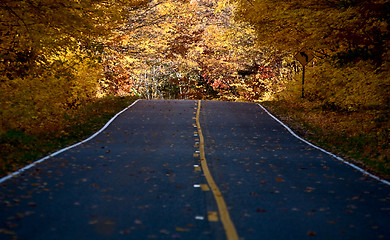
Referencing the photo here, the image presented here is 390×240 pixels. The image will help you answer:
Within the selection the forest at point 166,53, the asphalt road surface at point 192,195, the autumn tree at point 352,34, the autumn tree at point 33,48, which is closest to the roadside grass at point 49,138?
the forest at point 166,53

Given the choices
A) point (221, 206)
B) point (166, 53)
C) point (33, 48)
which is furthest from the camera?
point (166, 53)

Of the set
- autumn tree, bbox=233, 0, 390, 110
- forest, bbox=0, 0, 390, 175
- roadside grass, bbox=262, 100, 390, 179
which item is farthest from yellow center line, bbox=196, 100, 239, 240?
autumn tree, bbox=233, 0, 390, 110

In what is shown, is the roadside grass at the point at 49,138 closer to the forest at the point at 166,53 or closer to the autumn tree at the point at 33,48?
the forest at the point at 166,53

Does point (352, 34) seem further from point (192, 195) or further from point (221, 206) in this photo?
point (221, 206)

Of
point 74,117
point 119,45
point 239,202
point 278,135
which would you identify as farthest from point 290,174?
point 119,45

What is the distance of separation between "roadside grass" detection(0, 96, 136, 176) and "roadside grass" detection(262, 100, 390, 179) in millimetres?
8224

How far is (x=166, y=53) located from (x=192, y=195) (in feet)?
101

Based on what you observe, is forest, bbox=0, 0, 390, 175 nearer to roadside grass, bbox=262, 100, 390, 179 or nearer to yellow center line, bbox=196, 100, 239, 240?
roadside grass, bbox=262, 100, 390, 179

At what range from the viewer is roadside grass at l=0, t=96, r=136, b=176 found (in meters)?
11.5

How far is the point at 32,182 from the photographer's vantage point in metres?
9.02

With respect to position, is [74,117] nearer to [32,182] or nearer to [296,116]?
[296,116]

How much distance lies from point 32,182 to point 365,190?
6.25 metres

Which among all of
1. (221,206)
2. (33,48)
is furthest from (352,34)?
(221,206)

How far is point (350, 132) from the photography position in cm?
1816
